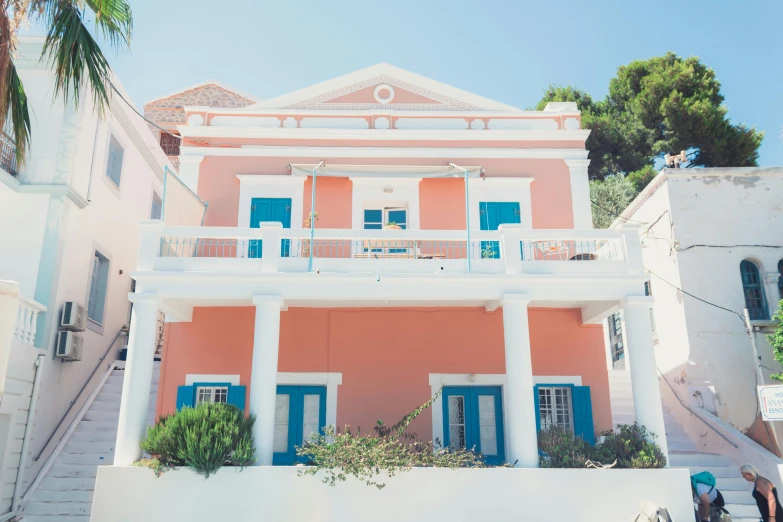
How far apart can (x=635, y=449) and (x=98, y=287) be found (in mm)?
12681

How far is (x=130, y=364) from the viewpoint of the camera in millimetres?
11062

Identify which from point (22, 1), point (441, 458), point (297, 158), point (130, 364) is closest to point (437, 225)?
point (297, 158)

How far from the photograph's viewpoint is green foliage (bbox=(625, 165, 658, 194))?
89.2 feet

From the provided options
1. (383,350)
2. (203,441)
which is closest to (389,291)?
(383,350)

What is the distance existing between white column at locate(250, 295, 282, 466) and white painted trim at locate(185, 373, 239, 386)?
2.36 metres

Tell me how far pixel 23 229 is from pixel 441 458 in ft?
32.1

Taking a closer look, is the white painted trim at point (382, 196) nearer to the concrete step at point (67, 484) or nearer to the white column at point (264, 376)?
the white column at point (264, 376)

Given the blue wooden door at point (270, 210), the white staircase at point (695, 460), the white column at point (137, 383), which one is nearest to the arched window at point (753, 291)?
the white staircase at point (695, 460)

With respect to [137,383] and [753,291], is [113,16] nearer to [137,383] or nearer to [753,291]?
[137,383]

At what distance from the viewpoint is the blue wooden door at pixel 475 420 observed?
13.4 meters

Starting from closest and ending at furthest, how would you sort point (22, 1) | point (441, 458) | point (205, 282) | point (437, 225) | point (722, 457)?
point (22, 1)
point (441, 458)
point (205, 282)
point (722, 457)
point (437, 225)

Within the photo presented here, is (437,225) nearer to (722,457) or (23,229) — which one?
(722,457)

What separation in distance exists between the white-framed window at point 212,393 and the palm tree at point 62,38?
559cm

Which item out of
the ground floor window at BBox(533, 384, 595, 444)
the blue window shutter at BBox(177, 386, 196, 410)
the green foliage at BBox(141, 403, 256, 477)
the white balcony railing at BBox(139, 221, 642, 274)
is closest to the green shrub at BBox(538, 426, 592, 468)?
the ground floor window at BBox(533, 384, 595, 444)
